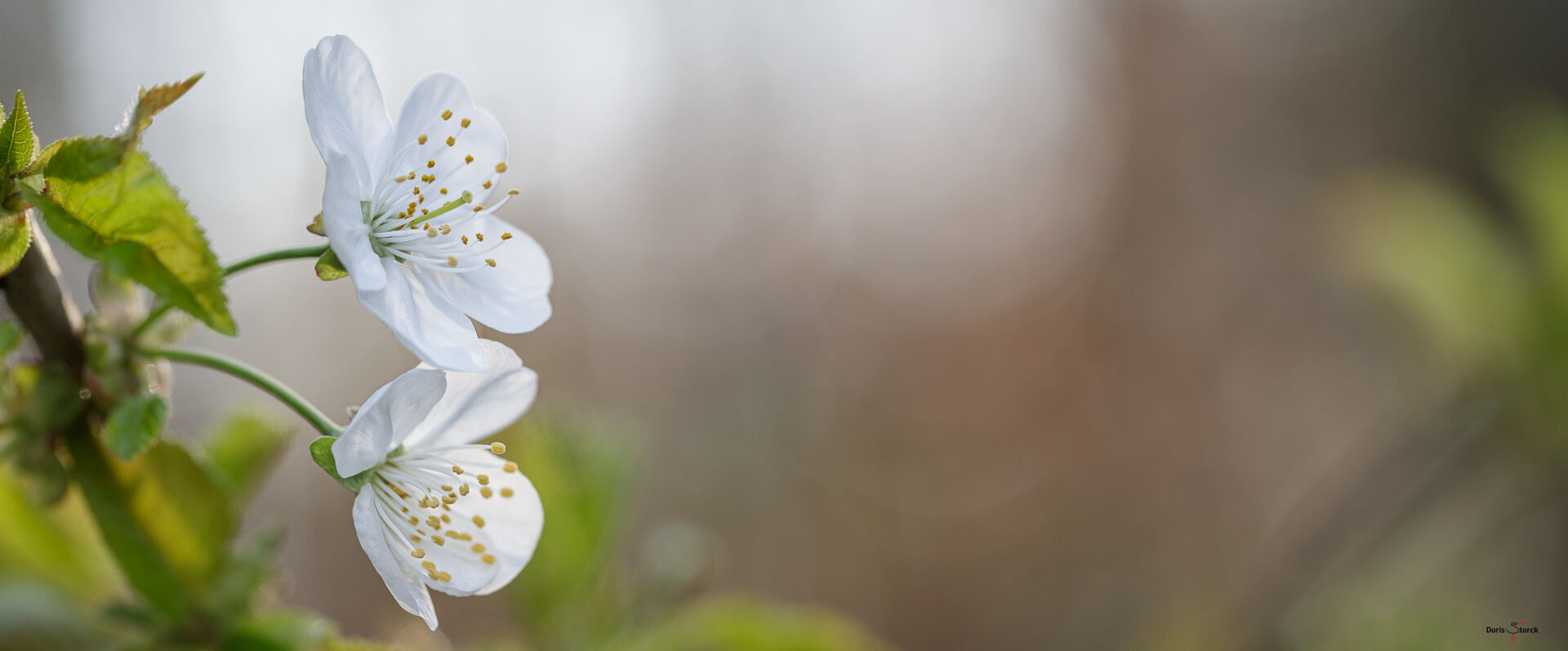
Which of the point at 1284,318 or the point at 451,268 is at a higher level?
the point at 451,268

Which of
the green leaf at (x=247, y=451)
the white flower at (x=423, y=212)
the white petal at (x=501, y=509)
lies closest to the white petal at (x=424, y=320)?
the white flower at (x=423, y=212)

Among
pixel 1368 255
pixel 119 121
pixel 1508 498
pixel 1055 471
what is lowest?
A: pixel 1055 471

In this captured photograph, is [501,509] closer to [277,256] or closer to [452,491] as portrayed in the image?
[452,491]

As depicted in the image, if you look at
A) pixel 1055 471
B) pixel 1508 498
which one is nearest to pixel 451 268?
pixel 1508 498

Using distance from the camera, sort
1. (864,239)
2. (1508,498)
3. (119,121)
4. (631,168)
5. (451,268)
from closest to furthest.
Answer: (119,121) → (451,268) → (1508,498) → (631,168) → (864,239)

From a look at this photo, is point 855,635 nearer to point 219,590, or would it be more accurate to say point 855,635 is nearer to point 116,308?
point 219,590

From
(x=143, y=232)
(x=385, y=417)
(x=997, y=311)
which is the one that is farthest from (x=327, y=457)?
(x=997, y=311)

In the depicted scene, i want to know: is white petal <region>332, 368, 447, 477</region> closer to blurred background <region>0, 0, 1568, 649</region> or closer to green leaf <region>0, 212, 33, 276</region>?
green leaf <region>0, 212, 33, 276</region>
